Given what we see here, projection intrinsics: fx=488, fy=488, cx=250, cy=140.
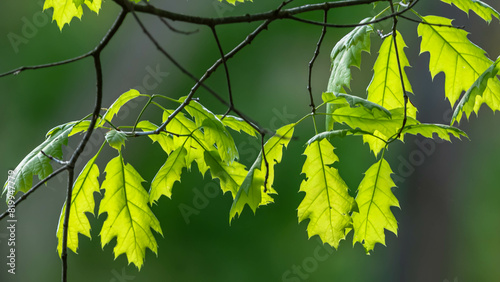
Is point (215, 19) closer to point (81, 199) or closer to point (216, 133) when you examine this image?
point (216, 133)

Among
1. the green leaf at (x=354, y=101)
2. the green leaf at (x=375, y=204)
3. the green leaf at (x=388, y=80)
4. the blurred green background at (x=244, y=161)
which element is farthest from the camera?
the blurred green background at (x=244, y=161)

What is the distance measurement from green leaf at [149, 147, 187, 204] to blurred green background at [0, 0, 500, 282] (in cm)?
166

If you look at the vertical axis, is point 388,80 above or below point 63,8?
below

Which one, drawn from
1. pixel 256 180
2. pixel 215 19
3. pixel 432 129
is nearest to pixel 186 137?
pixel 256 180

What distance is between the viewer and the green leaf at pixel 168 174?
799 mm

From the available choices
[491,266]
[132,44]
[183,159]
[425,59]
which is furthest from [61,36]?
[491,266]

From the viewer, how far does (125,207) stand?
2.65ft

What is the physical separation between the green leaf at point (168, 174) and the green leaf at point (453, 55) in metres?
0.47

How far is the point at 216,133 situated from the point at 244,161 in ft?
5.41

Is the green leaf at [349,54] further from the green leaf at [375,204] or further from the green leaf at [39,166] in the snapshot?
the green leaf at [39,166]

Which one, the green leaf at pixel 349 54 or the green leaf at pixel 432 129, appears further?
the green leaf at pixel 349 54

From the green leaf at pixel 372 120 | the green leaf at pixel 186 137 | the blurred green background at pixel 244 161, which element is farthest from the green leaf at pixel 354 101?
the blurred green background at pixel 244 161

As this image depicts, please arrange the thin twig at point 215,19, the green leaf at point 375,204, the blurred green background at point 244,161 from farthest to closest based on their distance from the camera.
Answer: the blurred green background at point 244,161 → the green leaf at point 375,204 → the thin twig at point 215,19

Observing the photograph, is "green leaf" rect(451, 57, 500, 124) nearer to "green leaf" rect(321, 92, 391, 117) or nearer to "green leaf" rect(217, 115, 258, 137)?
"green leaf" rect(321, 92, 391, 117)
